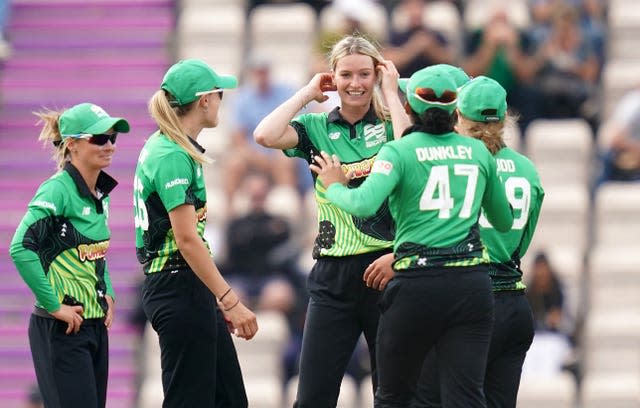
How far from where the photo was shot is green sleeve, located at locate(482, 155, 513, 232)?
276 inches

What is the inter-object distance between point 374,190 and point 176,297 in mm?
1164

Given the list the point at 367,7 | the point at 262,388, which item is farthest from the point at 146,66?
the point at 262,388

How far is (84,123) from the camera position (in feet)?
25.1

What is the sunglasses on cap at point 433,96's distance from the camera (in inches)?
272

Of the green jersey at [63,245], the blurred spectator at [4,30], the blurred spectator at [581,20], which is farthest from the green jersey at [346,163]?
the blurred spectator at [4,30]

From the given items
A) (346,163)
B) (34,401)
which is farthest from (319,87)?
(34,401)

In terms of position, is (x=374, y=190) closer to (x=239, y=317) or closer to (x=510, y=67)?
(x=239, y=317)

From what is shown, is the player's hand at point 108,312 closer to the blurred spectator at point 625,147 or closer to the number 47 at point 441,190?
the number 47 at point 441,190

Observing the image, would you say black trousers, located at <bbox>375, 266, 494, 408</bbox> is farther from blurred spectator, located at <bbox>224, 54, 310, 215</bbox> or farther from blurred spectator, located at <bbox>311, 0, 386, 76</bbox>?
blurred spectator, located at <bbox>311, 0, 386, 76</bbox>

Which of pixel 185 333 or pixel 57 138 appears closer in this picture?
pixel 185 333

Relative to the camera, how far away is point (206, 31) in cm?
1457

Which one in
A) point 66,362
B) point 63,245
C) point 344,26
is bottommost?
point 66,362

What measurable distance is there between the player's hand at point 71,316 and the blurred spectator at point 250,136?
5570mm

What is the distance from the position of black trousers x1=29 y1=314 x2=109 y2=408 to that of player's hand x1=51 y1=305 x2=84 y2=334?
5cm
